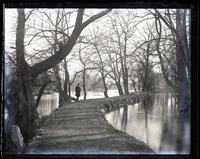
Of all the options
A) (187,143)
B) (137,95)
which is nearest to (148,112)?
(137,95)

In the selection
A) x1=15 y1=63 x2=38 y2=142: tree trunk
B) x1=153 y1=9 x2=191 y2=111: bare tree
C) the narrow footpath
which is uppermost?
x1=153 y1=9 x2=191 y2=111: bare tree

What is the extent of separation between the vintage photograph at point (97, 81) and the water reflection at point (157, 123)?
0.01 metres

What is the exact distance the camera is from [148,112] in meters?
3.65

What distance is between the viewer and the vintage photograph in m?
3.44

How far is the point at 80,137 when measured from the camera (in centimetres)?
346

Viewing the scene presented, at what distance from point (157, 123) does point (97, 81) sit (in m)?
0.78

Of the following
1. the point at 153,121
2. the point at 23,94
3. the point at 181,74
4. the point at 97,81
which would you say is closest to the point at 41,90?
the point at 23,94

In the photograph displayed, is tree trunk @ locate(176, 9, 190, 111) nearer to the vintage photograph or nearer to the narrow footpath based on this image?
the vintage photograph

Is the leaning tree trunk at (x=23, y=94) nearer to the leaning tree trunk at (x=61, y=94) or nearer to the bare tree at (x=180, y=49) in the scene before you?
the leaning tree trunk at (x=61, y=94)

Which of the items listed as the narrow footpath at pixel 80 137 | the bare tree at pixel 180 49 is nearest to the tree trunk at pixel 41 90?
the narrow footpath at pixel 80 137

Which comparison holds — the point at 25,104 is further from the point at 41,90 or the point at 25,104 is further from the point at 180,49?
the point at 180,49

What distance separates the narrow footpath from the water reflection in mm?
96

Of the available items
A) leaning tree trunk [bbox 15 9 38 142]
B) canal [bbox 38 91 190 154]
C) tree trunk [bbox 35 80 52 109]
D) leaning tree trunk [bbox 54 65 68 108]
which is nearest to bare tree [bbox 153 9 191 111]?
canal [bbox 38 91 190 154]
